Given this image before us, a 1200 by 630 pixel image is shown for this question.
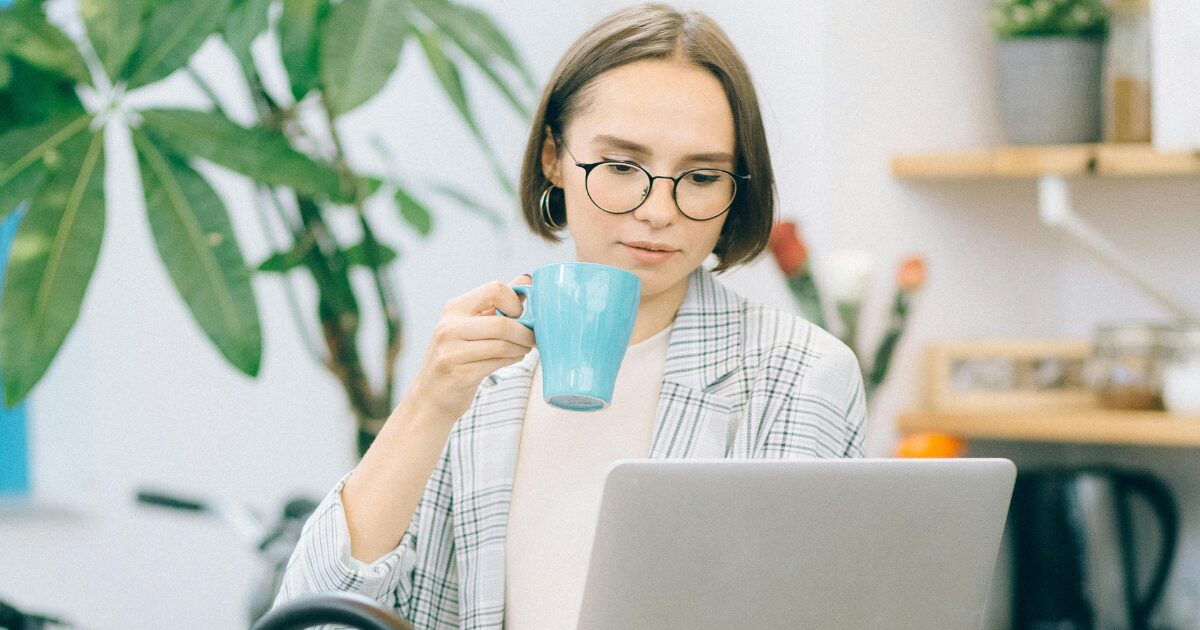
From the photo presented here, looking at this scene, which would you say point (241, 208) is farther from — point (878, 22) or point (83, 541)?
point (878, 22)

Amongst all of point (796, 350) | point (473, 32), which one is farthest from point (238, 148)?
point (796, 350)

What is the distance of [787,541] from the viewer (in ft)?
2.10

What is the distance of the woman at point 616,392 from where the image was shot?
835 mm

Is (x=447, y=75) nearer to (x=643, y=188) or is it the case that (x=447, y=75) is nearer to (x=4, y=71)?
(x=4, y=71)

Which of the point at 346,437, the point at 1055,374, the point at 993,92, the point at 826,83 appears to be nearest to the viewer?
the point at 826,83

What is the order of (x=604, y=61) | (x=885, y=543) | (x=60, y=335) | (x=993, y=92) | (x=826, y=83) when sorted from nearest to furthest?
(x=885, y=543), (x=604, y=61), (x=60, y=335), (x=826, y=83), (x=993, y=92)

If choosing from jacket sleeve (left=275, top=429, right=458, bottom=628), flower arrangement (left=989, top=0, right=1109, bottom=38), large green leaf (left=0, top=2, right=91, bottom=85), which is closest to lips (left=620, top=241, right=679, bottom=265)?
jacket sleeve (left=275, top=429, right=458, bottom=628)

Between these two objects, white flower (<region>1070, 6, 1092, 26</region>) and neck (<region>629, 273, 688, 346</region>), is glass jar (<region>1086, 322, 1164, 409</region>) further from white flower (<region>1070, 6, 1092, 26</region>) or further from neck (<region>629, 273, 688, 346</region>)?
neck (<region>629, 273, 688, 346</region>)

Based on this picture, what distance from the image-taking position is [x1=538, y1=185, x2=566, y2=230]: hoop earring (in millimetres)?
987

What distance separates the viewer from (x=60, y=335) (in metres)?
1.16

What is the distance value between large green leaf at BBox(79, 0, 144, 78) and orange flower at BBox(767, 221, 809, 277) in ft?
2.66

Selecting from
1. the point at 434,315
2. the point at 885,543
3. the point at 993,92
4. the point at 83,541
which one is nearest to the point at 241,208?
the point at 434,315

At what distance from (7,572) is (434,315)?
862 mm

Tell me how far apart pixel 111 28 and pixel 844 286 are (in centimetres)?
95
